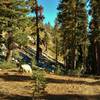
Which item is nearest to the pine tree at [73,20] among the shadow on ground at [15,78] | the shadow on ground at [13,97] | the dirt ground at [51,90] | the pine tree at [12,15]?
the pine tree at [12,15]

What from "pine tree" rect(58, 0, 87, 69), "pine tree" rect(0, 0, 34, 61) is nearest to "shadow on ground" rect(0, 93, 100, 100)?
"pine tree" rect(0, 0, 34, 61)

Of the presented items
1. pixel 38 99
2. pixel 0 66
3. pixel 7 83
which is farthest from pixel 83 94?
pixel 0 66

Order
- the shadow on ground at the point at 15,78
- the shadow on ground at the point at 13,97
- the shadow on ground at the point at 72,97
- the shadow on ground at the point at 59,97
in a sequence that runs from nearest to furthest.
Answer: the shadow on ground at the point at 13,97 < the shadow on ground at the point at 59,97 < the shadow on ground at the point at 72,97 < the shadow on ground at the point at 15,78

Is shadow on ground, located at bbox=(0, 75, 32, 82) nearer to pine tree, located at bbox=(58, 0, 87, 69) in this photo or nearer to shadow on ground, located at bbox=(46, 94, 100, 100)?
shadow on ground, located at bbox=(46, 94, 100, 100)

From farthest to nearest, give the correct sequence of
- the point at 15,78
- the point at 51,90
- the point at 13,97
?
the point at 15,78, the point at 51,90, the point at 13,97

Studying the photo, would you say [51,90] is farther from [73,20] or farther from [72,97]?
[73,20]

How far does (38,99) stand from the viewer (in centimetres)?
1903

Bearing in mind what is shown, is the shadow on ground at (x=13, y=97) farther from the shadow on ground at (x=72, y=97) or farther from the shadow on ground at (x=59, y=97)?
the shadow on ground at (x=72, y=97)

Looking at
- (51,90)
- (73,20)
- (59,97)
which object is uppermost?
(73,20)

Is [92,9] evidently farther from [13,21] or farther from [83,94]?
[83,94]

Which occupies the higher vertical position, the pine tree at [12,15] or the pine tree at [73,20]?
the pine tree at [73,20]

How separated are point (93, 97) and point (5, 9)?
15.1 m

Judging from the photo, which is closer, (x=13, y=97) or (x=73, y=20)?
(x=13, y=97)

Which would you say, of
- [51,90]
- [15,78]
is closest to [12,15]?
[15,78]
